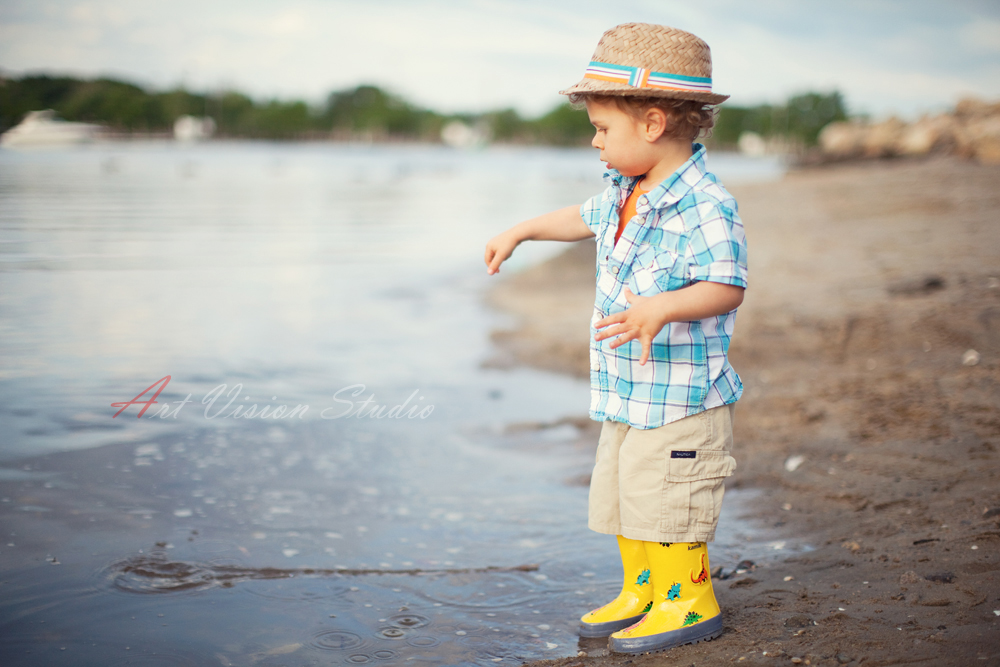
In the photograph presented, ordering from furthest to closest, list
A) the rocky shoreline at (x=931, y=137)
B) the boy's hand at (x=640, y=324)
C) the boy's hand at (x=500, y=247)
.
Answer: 1. the rocky shoreline at (x=931, y=137)
2. the boy's hand at (x=500, y=247)
3. the boy's hand at (x=640, y=324)

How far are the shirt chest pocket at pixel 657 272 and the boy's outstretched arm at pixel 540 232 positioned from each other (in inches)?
12.9

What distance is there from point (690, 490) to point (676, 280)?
559 mm

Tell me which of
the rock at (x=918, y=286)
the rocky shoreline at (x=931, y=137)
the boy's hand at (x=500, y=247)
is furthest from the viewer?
the rocky shoreline at (x=931, y=137)

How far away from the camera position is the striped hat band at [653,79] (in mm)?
1924

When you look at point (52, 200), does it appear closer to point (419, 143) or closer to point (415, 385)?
point (415, 385)

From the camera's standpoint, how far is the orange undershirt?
2123mm

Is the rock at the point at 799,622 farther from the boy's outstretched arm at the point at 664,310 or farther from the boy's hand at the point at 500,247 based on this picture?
the boy's hand at the point at 500,247

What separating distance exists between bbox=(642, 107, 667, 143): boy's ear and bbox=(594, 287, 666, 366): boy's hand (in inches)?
18.0

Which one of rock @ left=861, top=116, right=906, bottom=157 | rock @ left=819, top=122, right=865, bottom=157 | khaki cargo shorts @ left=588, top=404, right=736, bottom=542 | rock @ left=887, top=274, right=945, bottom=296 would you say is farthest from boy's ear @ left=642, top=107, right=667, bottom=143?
rock @ left=819, top=122, right=865, bottom=157

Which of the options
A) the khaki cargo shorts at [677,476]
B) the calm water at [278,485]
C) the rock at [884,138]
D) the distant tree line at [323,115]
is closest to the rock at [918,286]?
the calm water at [278,485]

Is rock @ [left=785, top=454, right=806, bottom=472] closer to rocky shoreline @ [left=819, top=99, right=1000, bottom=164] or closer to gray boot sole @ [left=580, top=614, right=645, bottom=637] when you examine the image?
gray boot sole @ [left=580, top=614, right=645, bottom=637]

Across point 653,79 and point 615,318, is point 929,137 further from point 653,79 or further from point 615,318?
point 615,318

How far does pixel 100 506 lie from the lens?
10.4 ft

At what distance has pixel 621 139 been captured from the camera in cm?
204
